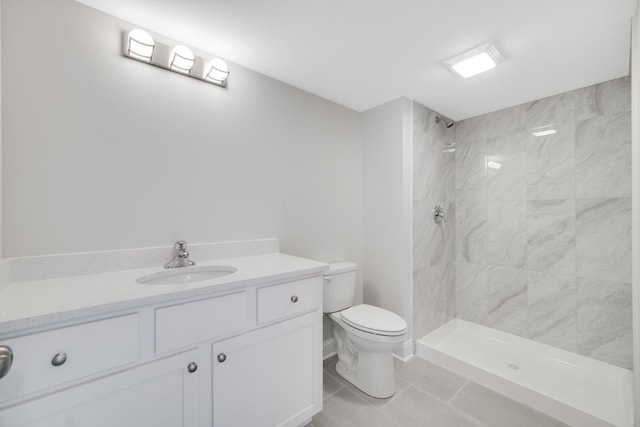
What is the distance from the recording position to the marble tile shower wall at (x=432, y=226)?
7.34 feet

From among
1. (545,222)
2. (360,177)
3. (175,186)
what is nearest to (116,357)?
(175,186)

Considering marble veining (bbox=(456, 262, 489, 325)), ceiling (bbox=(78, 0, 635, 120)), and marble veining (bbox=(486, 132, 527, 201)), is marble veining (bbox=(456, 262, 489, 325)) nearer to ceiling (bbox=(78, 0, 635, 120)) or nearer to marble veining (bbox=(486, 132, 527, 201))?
marble veining (bbox=(486, 132, 527, 201))

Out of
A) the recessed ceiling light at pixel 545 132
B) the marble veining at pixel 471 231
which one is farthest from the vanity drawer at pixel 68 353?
the recessed ceiling light at pixel 545 132

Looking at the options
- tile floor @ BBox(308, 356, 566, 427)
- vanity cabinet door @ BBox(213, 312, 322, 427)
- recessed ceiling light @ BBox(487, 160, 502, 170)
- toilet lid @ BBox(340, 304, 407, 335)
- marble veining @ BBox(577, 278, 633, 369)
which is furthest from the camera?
recessed ceiling light @ BBox(487, 160, 502, 170)

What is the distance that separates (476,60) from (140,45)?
1892mm

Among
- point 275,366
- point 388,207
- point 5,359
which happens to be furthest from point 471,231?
point 5,359

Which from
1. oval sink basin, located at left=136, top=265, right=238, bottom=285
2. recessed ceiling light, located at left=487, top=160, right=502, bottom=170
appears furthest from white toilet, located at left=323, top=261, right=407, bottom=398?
recessed ceiling light, located at left=487, top=160, right=502, bottom=170

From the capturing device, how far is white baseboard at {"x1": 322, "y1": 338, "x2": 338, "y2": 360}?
213 centimetres

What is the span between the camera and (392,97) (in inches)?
84.4

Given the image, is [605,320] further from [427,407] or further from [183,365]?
[183,365]

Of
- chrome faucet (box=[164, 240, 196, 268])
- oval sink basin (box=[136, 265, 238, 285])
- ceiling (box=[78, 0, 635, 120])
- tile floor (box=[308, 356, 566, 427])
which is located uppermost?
ceiling (box=[78, 0, 635, 120])

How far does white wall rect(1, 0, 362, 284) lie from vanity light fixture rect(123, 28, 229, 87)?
37 millimetres

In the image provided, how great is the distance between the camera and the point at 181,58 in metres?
1.38

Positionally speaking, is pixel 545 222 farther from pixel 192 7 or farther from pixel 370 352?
pixel 192 7
